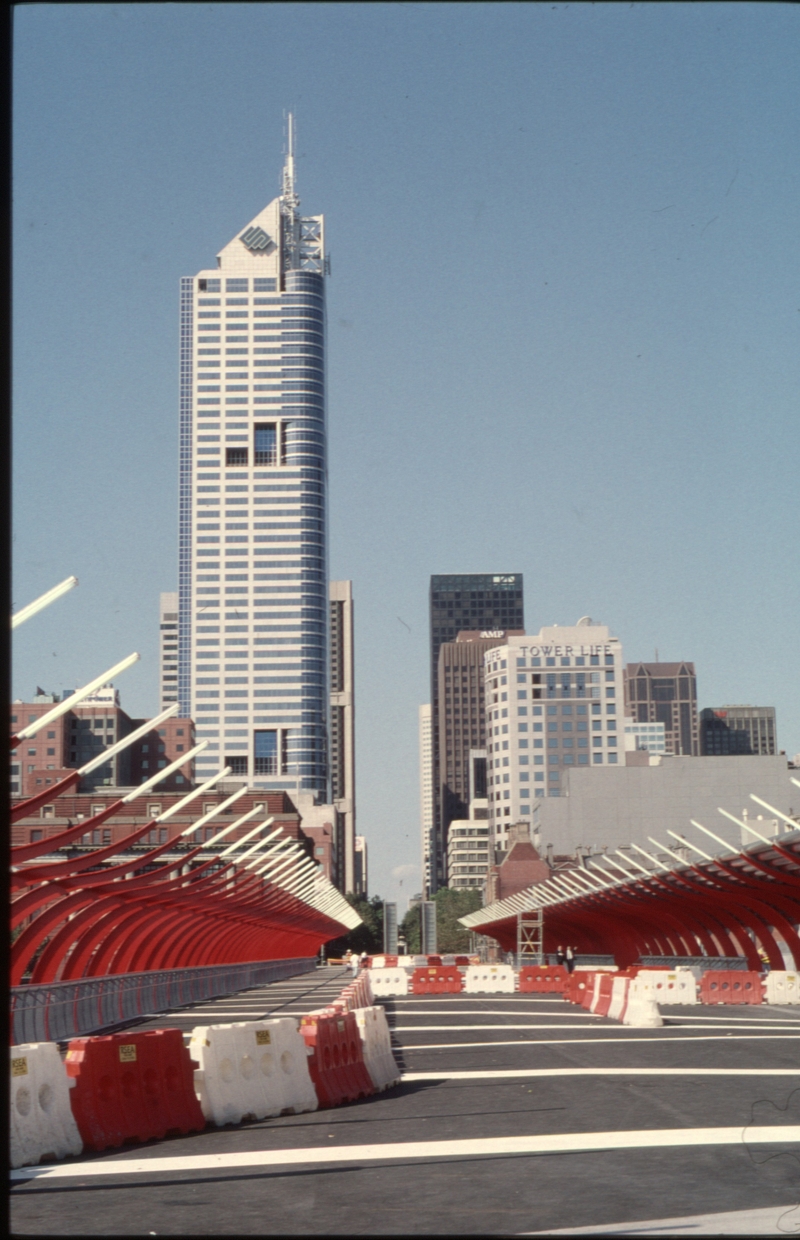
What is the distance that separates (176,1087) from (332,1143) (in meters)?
1.66

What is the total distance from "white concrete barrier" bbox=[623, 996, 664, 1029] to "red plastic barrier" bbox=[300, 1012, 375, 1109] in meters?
12.3

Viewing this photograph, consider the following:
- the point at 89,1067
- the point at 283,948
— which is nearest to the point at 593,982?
the point at 89,1067

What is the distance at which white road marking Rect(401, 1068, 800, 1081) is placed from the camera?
17812 millimetres

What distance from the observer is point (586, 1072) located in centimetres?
1809

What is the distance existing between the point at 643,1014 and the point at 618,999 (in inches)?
104

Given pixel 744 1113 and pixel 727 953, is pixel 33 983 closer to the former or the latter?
pixel 744 1113

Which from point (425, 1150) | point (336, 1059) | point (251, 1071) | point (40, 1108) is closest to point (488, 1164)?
point (425, 1150)

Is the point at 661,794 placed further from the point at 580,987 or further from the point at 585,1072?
the point at 585,1072

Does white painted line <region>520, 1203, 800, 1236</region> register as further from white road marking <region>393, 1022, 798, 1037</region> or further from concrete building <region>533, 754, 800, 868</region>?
concrete building <region>533, 754, 800, 868</region>

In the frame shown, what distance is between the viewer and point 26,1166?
11.4 meters

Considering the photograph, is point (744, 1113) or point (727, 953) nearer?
point (744, 1113)

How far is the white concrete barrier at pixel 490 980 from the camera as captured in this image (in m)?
46.9

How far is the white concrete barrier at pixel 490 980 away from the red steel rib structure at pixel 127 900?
6906 mm

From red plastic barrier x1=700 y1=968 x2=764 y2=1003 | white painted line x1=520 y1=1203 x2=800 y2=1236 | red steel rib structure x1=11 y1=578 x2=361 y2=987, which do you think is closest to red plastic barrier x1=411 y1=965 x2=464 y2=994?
red steel rib structure x1=11 y1=578 x2=361 y2=987
